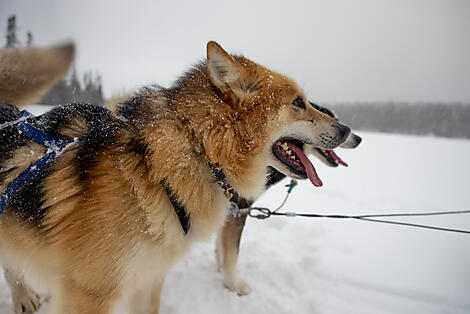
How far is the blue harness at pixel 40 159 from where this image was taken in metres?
1.52

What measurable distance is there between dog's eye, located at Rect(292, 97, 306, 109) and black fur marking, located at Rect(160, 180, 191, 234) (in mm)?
1020

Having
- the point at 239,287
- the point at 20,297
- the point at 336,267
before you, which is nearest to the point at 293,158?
the point at 239,287

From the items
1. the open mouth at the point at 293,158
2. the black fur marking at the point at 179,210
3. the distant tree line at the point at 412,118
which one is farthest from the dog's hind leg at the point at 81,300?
the distant tree line at the point at 412,118

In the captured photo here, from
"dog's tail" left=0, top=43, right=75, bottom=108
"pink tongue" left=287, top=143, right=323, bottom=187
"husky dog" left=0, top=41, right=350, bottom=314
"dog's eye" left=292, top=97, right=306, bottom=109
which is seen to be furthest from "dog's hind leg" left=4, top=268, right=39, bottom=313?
"dog's eye" left=292, top=97, right=306, bottom=109

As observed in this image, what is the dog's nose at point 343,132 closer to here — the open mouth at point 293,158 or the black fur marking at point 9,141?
the open mouth at point 293,158

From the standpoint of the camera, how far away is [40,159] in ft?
5.03

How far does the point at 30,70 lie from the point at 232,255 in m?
2.61

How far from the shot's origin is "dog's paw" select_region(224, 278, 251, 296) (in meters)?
2.90

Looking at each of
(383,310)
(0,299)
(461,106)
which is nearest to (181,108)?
(0,299)

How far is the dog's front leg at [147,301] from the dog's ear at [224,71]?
65.7 inches

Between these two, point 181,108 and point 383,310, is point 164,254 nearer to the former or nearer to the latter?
point 181,108

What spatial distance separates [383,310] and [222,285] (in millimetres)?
1766

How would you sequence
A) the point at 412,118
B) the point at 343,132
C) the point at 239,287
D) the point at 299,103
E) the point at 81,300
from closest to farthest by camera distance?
the point at 81,300
the point at 299,103
the point at 343,132
the point at 239,287
the point at 412,118

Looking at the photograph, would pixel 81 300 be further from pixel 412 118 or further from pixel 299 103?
pixel 412 118
